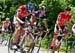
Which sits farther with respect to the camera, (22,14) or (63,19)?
(63,19)

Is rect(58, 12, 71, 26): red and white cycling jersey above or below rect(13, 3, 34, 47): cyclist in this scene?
below

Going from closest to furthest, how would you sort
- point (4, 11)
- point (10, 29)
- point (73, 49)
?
1. point (73, 49)
2. point (10, 29)
3. point (4, 11)

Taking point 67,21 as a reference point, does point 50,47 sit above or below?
below

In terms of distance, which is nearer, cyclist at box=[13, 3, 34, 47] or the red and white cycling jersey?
cyclist at box=[13, 3, 34, 47]

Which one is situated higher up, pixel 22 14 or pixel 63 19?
pixel 22 14

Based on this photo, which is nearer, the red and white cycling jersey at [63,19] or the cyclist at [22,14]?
the cyclist at [22,14]

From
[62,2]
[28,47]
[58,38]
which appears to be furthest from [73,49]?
[62,2]

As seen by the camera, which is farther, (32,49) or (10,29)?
(10,29)

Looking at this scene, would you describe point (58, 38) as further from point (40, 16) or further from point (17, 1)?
point (17, 1)

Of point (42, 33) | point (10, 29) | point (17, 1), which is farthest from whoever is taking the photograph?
point (17, 1)

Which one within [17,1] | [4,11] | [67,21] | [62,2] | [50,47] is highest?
[67,21]

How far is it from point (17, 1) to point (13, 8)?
56 cm

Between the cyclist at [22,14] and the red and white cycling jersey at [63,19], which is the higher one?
the cyclist at [22,14]

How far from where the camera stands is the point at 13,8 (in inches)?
A: 1218
